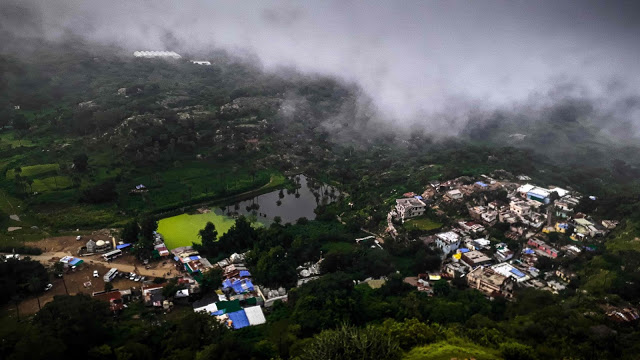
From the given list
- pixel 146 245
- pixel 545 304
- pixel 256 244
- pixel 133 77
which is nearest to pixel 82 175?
pixel 146 245

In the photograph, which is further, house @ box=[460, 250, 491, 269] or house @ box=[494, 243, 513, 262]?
house @ box=[494, 243, 513, 262]

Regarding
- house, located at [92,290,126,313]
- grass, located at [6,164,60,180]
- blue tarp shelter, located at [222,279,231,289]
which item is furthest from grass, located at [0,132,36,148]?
blue tarp shelter, located at [222,279,231,289]

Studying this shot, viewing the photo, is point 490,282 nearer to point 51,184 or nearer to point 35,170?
point 51,184

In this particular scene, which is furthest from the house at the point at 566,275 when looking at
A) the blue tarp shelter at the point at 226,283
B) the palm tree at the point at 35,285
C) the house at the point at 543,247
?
the palm tree at the point at 35,285

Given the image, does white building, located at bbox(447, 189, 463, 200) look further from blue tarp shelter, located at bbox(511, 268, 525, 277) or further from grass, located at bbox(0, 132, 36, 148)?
grass, located at bbox(0, 132, 36, 148)

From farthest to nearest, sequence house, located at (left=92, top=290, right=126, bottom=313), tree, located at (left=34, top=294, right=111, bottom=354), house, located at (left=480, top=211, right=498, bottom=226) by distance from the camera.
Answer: house, located at (left=480, top=211, right=498, bottom=226)
house, located at (left=92, top=290, right=126, bottom=313)
tree, located at (left=34, top=294, right=111, bottom=354)

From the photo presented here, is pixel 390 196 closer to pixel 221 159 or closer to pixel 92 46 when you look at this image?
pixel 221 159

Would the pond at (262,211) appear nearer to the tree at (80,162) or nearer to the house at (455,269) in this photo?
the tree at (80,162)
